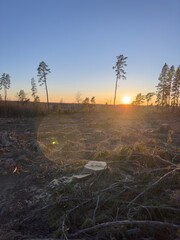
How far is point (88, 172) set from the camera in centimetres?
307

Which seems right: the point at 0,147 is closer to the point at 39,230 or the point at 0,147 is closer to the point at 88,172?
the point at 88,172

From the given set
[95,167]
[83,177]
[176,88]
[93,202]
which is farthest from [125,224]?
[176,88]

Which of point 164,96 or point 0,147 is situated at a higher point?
point 164,96

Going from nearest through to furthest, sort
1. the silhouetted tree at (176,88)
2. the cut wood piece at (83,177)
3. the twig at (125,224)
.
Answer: the twig at (125,224) < the cut wood piece at (83,177) < the silhouetted tree at (176,88)

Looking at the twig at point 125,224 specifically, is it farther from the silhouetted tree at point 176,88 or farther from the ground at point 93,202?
the silhouetted tree at point 176,88

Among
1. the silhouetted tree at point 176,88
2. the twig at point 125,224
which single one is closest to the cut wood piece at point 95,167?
the twig at point 125,224

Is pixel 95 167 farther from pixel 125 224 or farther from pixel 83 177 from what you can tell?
pixel 125 224

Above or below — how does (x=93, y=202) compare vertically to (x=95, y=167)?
below

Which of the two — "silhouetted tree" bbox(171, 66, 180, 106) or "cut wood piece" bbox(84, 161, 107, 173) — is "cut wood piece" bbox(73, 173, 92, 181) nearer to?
"cut wood piece" bbox(84, 161, 107, 173)

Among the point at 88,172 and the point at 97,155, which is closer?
the point at 88,172

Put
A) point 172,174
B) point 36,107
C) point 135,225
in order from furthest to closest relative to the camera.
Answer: point 36,107 → point 172,174 → point 135,225

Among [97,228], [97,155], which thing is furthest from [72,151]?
[97,228]

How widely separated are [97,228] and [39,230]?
83cm

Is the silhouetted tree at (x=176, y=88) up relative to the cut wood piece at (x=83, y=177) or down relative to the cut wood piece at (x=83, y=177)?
up
